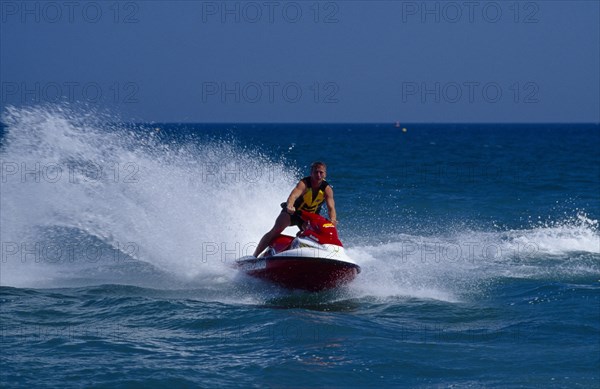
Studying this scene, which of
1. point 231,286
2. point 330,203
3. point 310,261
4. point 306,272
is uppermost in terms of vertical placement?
point 330,203

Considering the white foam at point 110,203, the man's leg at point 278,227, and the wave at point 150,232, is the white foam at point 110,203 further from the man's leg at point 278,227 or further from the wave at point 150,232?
the man's leg at point 278,227

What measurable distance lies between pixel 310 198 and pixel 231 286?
1669 millimetres

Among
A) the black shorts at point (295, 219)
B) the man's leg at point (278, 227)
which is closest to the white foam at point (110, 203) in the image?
the man's leg at point (278, 227)

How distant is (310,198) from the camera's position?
10.1m

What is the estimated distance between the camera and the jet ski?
956cm

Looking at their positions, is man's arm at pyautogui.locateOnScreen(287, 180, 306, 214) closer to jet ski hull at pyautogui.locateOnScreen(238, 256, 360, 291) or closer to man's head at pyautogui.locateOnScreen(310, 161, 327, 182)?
man's head at pyautogui.locateOnScreen(310, 161, 327, 182)

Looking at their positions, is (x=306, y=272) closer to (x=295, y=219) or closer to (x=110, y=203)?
(x=295, y=219)

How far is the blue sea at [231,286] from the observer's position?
738 centimetres

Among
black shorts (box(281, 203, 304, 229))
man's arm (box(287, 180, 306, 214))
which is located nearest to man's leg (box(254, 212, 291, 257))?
black shorts (box(281, 203, 304, 229))

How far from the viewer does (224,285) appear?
35.5 ft

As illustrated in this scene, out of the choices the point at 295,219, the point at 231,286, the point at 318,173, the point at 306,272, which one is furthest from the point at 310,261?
the point at 231,286

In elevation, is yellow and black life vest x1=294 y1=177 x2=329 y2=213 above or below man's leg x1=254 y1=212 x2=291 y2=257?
above

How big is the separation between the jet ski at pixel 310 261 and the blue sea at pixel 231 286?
0.21 m

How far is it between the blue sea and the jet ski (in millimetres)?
212
